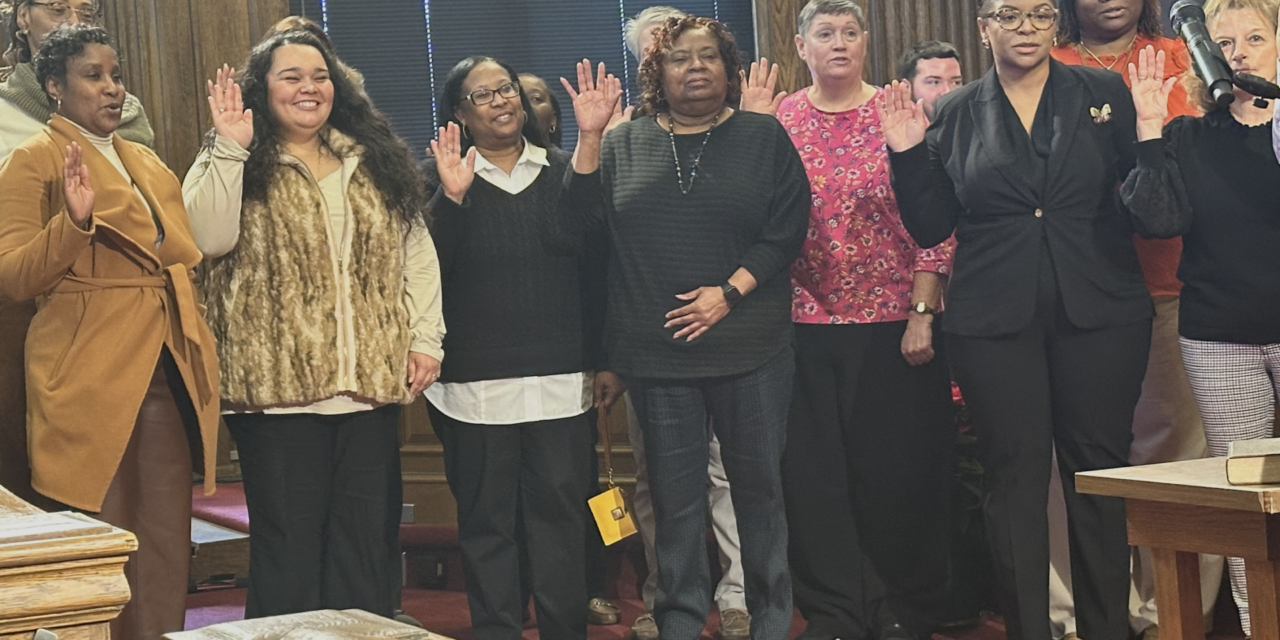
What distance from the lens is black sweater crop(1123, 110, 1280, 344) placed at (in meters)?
3.08

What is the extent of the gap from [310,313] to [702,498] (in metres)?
0.98

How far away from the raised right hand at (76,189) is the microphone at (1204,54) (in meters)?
2.10

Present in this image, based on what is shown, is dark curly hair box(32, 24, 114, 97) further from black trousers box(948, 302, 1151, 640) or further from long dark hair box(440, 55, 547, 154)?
black trousers box(948, 302, 1151, 640)

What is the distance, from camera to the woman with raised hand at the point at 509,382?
→ 10.7 feet

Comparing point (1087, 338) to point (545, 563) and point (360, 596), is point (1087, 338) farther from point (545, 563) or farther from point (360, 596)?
point (360, 596)

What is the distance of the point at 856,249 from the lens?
11.2 ft

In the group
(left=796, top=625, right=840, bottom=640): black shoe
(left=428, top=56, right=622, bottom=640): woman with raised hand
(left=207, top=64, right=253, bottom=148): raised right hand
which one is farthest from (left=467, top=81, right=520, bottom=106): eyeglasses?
(left=796, top=625, right=840, bottom=640): black shoe

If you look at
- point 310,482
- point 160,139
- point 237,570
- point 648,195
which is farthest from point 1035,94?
point 160,139

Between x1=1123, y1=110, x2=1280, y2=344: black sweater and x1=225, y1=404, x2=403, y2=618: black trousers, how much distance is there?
178 centimetres

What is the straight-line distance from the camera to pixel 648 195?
10.6ft

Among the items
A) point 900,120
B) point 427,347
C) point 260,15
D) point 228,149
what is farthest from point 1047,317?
point 260,15

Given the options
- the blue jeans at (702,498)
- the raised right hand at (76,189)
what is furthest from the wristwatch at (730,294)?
the raised right hand at (76,189)

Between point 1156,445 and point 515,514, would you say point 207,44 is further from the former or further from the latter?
point 1156,445

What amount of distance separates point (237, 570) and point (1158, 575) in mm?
3126
